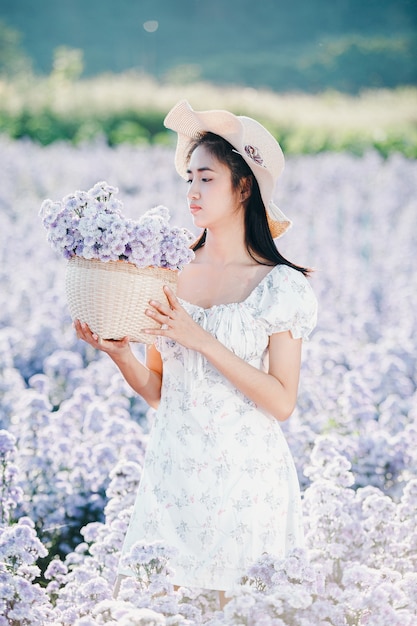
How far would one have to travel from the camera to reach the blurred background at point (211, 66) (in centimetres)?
1461

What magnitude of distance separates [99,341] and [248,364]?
333 mm

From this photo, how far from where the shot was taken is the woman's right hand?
2061mm

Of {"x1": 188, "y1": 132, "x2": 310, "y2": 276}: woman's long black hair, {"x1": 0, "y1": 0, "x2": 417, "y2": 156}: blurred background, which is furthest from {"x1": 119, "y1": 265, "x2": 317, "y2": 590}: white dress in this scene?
{"x1": 0, "y1": 0, "x2": 417, "y2": 156}: blurred background

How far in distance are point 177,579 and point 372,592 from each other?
0.47 m

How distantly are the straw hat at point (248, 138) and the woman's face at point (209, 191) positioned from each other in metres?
0.06

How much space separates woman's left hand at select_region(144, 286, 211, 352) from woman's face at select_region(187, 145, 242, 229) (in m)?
0.29

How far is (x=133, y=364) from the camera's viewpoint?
2262mm

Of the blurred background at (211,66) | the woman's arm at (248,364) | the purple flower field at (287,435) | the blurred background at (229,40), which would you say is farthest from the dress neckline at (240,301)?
the blurred background at (229,40)

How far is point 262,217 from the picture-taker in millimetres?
2379

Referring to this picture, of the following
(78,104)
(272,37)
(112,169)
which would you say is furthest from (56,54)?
(112,169)

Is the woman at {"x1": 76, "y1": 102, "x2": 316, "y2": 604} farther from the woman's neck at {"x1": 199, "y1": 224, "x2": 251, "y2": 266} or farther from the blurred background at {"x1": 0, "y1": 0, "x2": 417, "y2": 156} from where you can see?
the blurred background at {"x1": 0, "y1": 0, "x2": 417, "y2": 156}

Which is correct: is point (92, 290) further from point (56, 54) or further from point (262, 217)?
point (56, 54)

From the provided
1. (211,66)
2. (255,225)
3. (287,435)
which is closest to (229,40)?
(211,66)

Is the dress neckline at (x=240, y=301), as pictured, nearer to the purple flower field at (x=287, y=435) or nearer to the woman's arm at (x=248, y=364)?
the woman's arm at (x=248, y=364)
